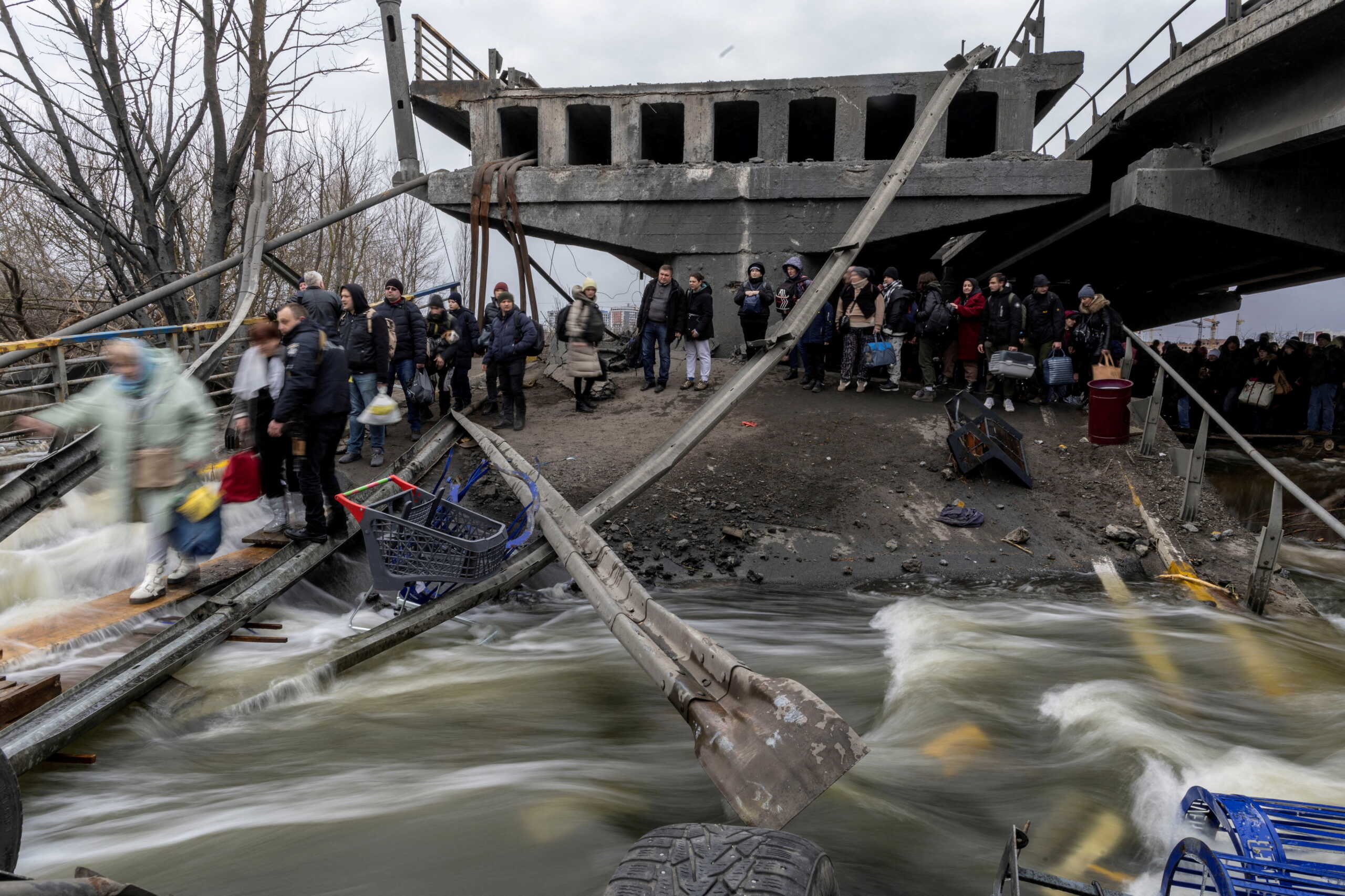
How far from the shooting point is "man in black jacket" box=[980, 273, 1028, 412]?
11055mm

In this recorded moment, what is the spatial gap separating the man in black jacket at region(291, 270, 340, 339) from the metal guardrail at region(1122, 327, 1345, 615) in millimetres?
8959

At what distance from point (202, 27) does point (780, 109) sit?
9202 millimetres

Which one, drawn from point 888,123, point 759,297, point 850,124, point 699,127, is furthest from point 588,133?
point 759,297

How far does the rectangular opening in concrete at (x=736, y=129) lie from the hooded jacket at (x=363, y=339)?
7654mm

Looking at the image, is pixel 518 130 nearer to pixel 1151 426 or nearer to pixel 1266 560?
pixel 1151 426

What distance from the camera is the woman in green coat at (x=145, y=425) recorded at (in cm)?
562

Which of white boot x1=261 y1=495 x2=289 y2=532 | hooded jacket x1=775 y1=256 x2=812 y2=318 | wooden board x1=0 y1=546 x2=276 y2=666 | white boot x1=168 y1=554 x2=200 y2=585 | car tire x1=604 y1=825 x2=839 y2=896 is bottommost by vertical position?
wooden board x1=0 y1=546 x2=276 y2=666

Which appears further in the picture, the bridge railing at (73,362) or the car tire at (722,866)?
the bridge railing at (73,362)

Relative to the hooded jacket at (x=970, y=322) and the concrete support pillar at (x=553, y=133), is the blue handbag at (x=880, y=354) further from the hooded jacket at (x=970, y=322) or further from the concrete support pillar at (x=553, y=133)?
the concrete support pillar at (x=553, y=133)

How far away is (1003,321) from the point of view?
1111 cm

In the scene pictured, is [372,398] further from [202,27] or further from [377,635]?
[202,27]

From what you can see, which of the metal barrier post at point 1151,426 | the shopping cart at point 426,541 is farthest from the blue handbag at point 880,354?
the shopping cart at point 426,541

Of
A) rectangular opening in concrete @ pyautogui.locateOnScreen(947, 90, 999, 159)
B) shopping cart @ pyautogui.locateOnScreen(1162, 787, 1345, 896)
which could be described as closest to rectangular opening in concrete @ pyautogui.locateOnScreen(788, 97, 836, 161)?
rectangular opening in concrete @ pyautogui.locateOnScreen(947, 90, 999, 159)

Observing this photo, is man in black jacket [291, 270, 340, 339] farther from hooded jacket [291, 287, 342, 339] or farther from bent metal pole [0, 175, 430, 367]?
bent metal pole [0, 175, 430, 367]
